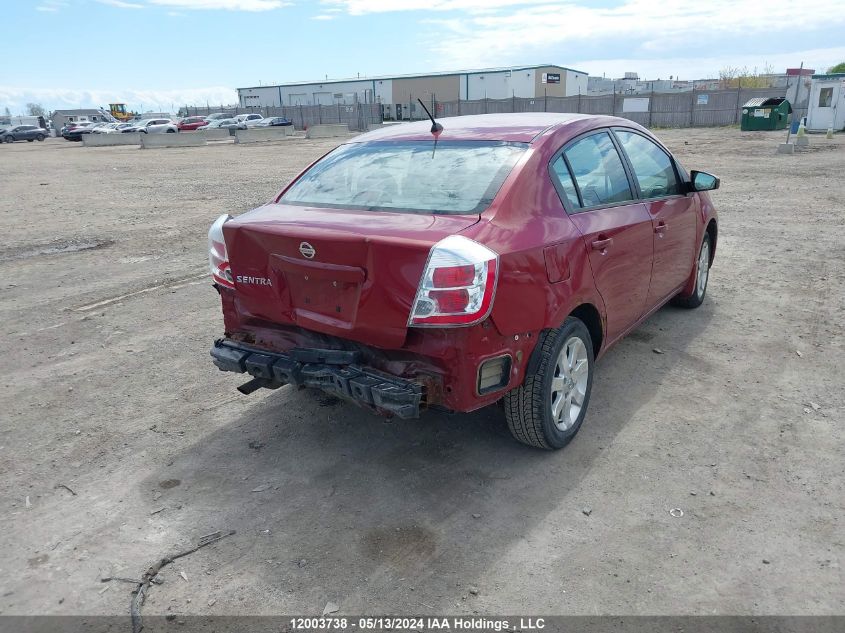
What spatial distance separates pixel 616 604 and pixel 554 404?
3.92 ft

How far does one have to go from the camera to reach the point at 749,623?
2502mm

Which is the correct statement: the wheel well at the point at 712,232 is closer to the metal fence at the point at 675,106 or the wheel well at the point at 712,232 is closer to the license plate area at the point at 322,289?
the license plate area at the point at 322,289

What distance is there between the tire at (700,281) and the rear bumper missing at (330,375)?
3.62 meters

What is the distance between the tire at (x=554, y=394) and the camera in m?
3.40

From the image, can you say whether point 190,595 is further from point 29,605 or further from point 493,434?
point 493,434

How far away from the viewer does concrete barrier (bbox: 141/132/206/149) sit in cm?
3972

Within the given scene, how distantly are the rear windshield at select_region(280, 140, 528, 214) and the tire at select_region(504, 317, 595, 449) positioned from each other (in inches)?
33.7

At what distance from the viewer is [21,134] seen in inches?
2130

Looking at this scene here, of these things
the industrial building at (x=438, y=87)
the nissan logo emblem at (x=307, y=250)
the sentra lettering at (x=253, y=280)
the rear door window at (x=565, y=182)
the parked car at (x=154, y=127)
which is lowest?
the sentra lettering at (x=253, y=280)

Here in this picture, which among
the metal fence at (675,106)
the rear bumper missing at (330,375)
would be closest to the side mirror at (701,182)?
the rear bumper missing at (330,375)

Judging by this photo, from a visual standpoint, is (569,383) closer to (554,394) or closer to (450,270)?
(554,394)

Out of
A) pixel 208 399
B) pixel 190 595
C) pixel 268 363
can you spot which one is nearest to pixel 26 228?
pixel 208 399

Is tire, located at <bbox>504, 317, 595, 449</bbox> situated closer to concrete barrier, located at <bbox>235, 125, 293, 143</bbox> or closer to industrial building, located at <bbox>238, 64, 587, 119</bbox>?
concrete barrier, located at <bbox>235, 125, 293, 143</bbox>

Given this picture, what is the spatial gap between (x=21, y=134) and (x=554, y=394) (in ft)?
205
